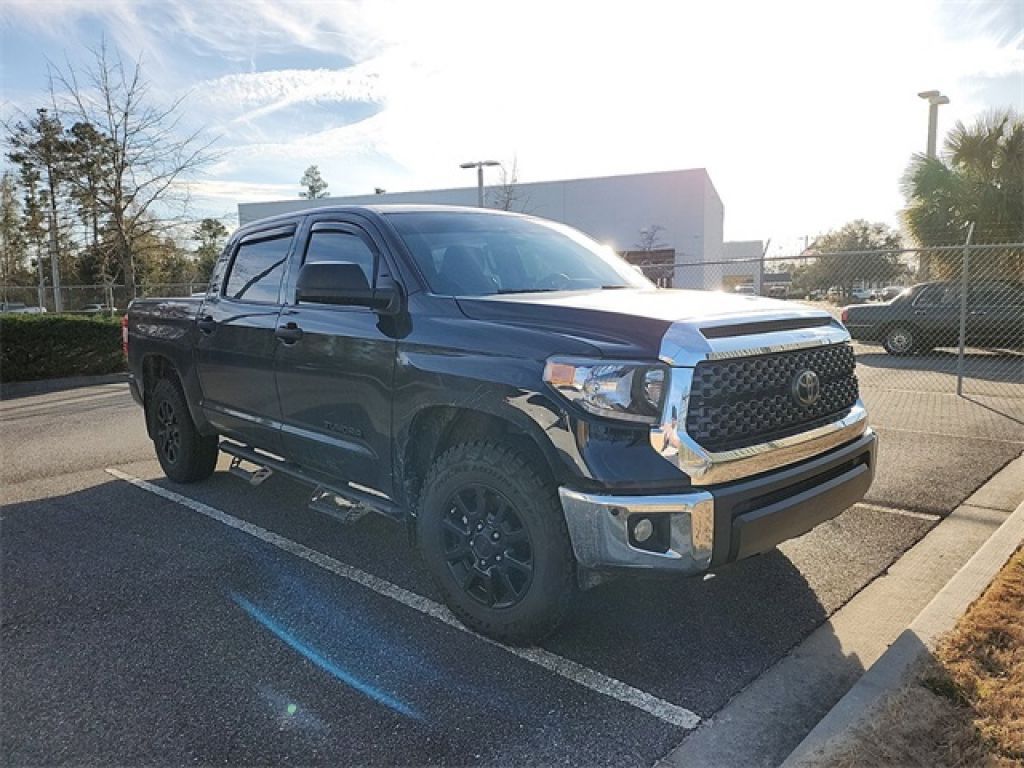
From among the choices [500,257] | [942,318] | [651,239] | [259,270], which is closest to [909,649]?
[500,257]

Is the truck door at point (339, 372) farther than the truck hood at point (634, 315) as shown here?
Yes

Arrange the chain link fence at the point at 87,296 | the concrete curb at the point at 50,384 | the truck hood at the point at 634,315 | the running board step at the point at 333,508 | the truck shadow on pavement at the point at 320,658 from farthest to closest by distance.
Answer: the chain link fence at the point at 87,296, the concrete curb at the point at 50,384, the running board step at the point at 333,508, the truck hood at the point at 634,315, the truck shadow on pavement at the point at 320,658

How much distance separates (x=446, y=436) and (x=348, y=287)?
0.86 metres

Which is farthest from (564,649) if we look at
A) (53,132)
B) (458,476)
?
(53,132)

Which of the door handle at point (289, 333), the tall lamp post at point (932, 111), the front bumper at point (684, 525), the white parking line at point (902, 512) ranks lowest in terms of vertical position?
the white parking line at point (902, 512)

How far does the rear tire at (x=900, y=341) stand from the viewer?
572 inches

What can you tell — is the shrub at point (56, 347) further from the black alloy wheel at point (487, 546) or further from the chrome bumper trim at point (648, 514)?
the chrome bumper trim at point (648, 514)

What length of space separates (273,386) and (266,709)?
210 cm

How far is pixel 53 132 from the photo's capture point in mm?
19312

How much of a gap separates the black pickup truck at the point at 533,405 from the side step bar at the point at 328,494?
0.02m

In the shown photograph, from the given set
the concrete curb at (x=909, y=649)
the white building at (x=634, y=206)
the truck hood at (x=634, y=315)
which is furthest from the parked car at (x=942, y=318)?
the white building at (x=634, y=206)

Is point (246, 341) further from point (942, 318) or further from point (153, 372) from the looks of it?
point (942, 318)

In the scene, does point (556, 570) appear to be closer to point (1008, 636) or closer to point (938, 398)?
point (1008, 636)

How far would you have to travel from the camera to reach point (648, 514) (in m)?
2.60
